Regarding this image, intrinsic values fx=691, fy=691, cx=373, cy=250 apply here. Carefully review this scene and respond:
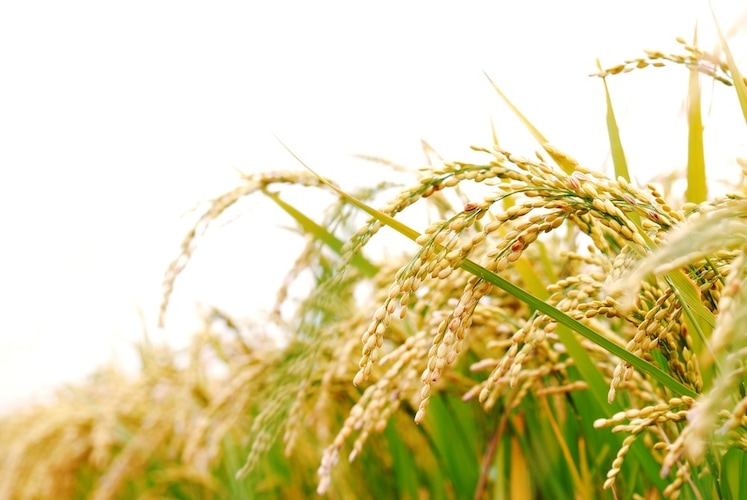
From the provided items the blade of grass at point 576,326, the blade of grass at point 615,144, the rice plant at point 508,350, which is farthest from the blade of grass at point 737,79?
the blade of grass at point 576,326

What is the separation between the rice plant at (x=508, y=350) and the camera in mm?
717

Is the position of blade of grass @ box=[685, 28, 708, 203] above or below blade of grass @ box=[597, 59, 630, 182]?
below

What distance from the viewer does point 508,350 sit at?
0.83m

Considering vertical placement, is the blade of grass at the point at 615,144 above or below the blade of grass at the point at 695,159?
above

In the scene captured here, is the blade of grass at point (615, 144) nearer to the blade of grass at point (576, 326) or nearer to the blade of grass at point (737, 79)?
the blade of grass at point (737, 79)

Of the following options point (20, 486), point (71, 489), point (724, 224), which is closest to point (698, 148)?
point (724, 224)

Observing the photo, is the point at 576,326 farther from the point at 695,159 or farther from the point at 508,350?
the point at 695,159

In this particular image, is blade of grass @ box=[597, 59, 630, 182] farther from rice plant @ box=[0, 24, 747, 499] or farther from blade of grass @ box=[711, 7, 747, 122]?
blade of grass @ box=[711, 7, 747, 122]

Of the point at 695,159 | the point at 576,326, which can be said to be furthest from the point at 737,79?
the point at 576,326

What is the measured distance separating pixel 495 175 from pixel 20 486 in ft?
12.1

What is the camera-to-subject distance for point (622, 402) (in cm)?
130

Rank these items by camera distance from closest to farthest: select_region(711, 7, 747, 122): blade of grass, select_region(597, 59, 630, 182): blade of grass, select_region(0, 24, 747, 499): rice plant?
select_region(0, 24, 747, 499): rice plant → select_region(711, 7, 747, 122): blade of grass → select_region(597, 59, 630, 182): blade of grass

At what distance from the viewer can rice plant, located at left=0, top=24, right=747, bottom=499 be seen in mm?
717

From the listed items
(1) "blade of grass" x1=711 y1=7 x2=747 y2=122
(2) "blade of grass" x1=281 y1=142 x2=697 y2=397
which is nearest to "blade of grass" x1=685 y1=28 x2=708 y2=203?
(1) "blade of grass" x1=711 y1=7 x2=747 y2=122
